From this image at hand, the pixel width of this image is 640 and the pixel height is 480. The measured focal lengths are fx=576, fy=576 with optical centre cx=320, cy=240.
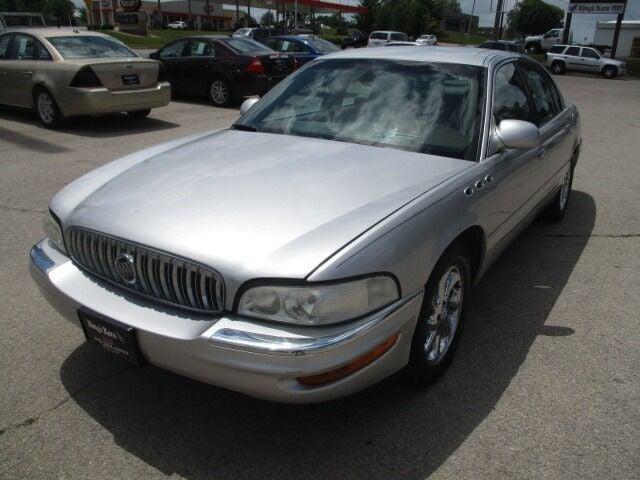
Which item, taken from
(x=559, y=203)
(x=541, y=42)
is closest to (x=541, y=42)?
(x=541, y=42)

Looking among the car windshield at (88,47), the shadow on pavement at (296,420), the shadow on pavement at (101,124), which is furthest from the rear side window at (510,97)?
the car windshield at (88,47)

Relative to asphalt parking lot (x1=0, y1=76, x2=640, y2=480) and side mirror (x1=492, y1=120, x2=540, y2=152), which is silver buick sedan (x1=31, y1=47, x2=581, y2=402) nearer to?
side mirror (x1=492, y1=120, x2=540, y2=152)

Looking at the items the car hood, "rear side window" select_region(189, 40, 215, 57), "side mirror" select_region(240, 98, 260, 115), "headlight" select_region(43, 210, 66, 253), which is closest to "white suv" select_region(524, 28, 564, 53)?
"rear side window" select_region(189, 40, 215, 57)

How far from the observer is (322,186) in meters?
2.69

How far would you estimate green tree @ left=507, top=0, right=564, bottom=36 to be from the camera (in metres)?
88.4

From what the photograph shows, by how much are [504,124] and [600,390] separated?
1.48 meters

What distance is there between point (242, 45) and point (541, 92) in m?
8.92

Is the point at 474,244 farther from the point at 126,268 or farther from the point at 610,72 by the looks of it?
the point at 610,72

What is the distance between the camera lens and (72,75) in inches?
336

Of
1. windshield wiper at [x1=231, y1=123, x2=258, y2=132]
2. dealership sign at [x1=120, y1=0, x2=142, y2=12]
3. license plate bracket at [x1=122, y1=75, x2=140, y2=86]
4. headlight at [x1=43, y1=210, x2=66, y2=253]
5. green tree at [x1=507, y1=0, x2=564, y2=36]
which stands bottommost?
headlight at [x1=43, y1=210, x2=66, y2=253]

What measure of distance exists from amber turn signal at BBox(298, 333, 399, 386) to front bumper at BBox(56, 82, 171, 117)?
25.3 ft

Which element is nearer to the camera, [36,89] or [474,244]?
[474,244]

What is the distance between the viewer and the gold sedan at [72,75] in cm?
864

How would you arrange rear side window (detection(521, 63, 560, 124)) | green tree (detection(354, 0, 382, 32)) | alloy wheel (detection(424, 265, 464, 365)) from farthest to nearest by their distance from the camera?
green tree (detection(354, 0, 382, 32)), rear side window (detection(521, 63, 560, 124)), alloy wheel (detection(424, 265, 464, 365))
